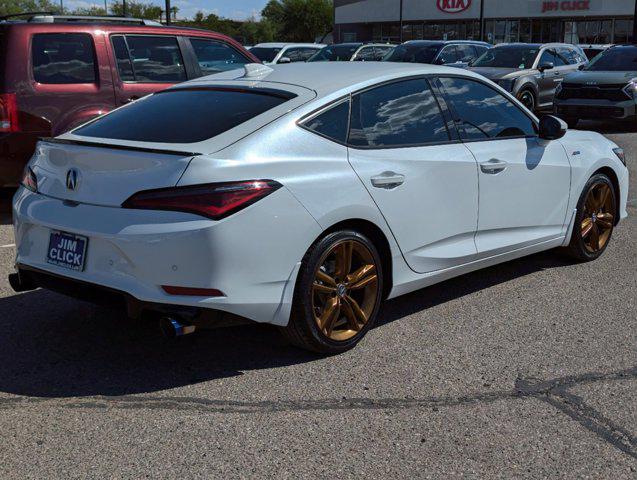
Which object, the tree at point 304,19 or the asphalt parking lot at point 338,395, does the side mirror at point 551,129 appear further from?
the tree at point 304,19

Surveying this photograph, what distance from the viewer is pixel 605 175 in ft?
22.7

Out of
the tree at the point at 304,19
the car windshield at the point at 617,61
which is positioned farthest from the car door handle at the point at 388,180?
the tree at the point at 304,19

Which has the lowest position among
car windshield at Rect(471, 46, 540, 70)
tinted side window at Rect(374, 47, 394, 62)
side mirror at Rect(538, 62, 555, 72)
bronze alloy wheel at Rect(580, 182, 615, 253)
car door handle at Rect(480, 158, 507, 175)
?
bronze alloy wheel at Rect(580, 182, 615, 253)

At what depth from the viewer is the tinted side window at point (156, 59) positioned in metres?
8.86

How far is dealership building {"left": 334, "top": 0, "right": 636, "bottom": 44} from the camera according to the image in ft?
194


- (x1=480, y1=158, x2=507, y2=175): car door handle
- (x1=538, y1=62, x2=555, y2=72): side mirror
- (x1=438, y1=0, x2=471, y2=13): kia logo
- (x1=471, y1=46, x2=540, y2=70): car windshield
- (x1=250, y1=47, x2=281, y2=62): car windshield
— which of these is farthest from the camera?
(x1=438, y1=0, x2=471, y2=13): kia logo

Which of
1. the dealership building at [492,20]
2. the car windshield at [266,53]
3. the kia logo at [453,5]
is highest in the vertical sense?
the kia logo at [453,5]

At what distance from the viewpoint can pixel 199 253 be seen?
13.4 ft

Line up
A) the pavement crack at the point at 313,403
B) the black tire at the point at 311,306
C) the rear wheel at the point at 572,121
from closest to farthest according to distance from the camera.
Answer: the pavement crack at the point at 313,403 → the black tire at the point at 311,306 → the rear wheel at the point at 572,121

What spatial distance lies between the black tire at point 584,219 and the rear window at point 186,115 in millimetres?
2781

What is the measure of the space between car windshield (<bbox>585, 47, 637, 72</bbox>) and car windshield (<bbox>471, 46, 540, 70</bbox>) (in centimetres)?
133

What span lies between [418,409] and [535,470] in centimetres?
71

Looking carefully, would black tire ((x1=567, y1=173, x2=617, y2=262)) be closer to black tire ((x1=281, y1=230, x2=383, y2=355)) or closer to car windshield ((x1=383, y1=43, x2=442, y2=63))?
black tire ((x1=281, y1=230, x2=383, y2=355))

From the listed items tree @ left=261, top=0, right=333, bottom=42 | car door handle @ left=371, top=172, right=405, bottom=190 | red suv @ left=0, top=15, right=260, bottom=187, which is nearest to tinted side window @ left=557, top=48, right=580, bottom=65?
red suv @ left=0, top=15, right=260, bottom=187
